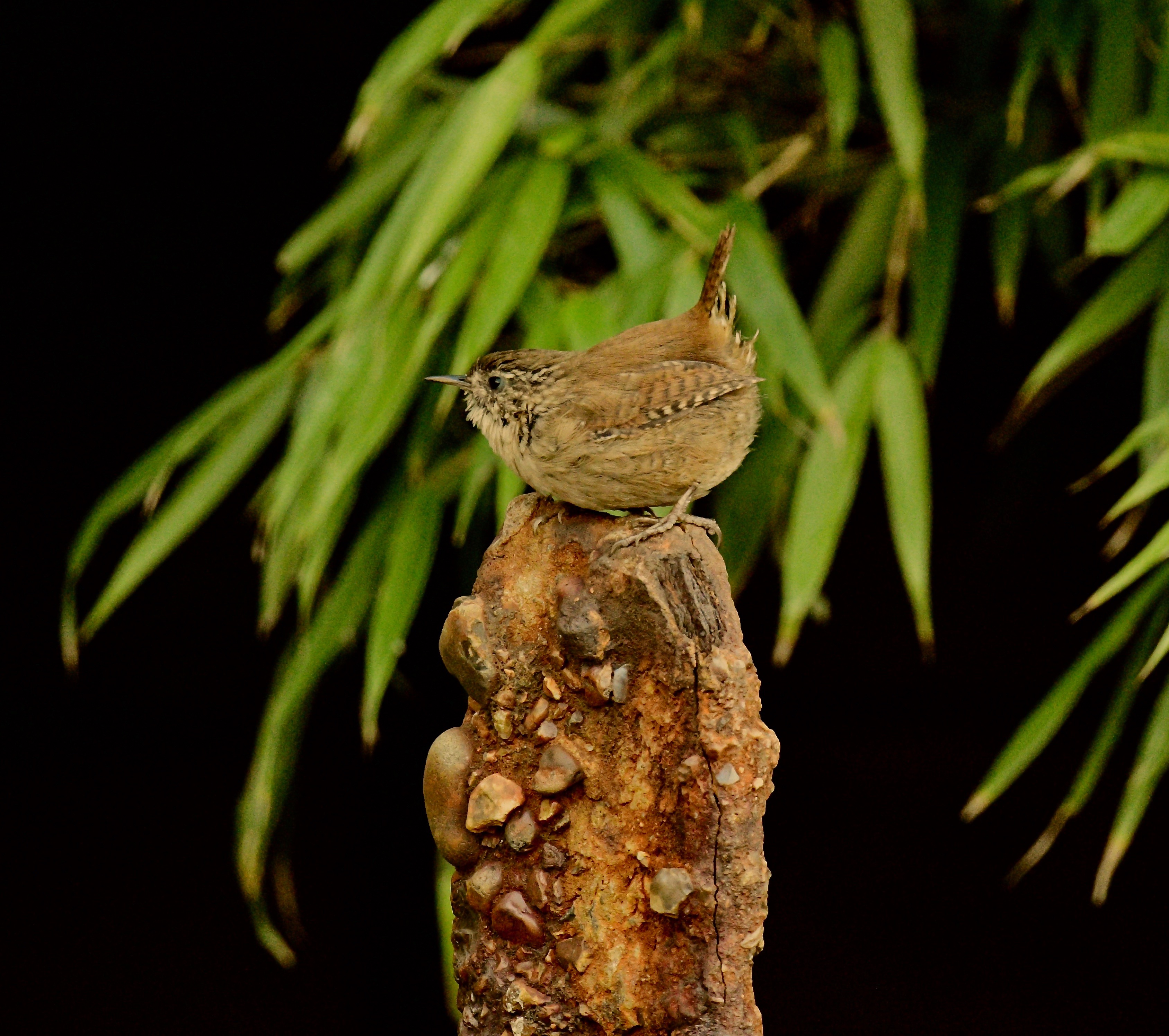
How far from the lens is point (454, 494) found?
2215 millimetres

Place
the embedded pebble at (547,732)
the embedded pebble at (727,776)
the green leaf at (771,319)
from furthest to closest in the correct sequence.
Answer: the green leaf at (771,319)
the embedded pebble at (547,732)
the embedded pebble at (727,776)

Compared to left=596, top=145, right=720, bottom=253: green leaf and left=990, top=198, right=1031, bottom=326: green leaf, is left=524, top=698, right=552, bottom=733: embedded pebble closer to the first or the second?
left=596, top=145, right=720, bottom=253: green leaf

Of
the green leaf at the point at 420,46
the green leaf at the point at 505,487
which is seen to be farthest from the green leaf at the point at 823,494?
the green leaf at the point at 420,46

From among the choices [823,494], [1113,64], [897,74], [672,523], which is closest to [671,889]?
[672,523]

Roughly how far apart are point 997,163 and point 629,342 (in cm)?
101

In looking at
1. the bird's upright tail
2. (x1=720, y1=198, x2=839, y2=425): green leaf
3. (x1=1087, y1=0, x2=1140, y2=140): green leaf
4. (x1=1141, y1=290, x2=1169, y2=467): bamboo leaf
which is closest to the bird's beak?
the bird's upright tail

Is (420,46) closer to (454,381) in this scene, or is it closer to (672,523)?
(454,381)

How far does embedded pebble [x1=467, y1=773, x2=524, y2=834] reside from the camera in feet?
4.72

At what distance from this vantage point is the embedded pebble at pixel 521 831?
1.44 m

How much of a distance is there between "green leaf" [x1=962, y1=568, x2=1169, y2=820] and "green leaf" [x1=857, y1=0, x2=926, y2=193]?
2.07 feet

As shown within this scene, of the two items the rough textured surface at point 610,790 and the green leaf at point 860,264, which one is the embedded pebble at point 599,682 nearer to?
the rough textured surface at point 610,790

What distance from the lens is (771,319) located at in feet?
6.27

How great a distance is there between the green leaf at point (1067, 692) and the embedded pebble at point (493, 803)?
79cm

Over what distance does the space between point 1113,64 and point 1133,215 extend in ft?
1.05
